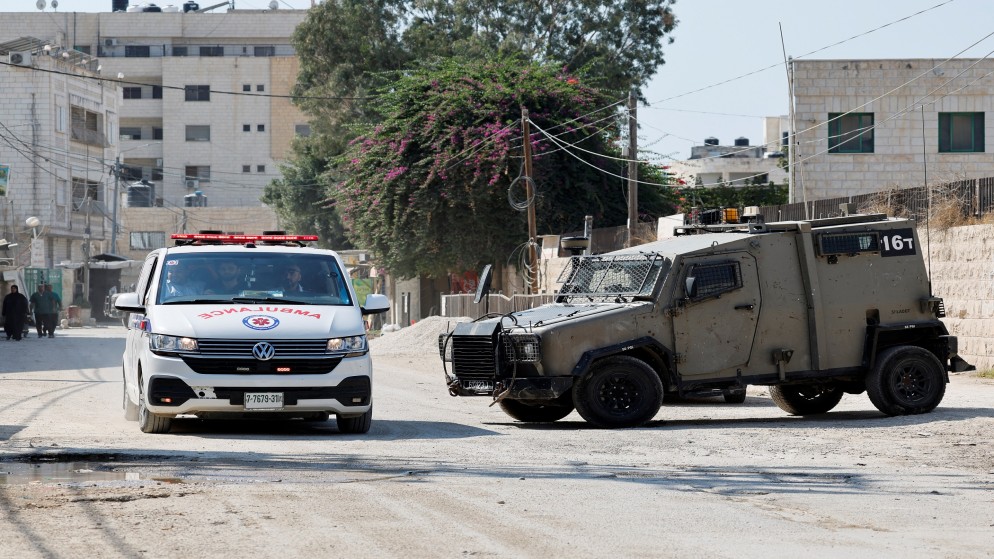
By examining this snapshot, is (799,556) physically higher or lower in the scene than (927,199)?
lower

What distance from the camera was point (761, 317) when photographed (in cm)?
1498

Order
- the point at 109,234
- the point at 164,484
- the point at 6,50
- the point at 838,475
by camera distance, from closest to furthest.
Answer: the point at 164,484, the point at 838,475, the point at 6,50, the point at 109,234

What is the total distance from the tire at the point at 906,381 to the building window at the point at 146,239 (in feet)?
252

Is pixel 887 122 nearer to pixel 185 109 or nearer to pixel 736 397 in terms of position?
pixel 736 397

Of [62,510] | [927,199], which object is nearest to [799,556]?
[62,510]

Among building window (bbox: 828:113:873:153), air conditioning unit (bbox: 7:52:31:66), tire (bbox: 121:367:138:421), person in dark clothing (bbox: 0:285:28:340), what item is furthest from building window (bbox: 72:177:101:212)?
tire (bbox: 121:367:138:421)

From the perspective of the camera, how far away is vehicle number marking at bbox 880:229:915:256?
15.5 m

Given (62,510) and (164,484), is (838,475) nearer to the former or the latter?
(164,484)

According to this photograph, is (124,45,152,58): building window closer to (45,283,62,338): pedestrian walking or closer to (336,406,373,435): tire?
(45,283,62,338): pedestrian walking

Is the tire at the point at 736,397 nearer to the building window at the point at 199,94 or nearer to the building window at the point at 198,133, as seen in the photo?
the building window at the point at 199,94

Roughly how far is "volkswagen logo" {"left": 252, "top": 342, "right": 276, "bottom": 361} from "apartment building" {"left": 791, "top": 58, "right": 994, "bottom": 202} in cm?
3104

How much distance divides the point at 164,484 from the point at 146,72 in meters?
88.4

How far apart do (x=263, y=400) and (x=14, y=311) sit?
95.8 feet

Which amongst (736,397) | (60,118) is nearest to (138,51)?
(60,118)
